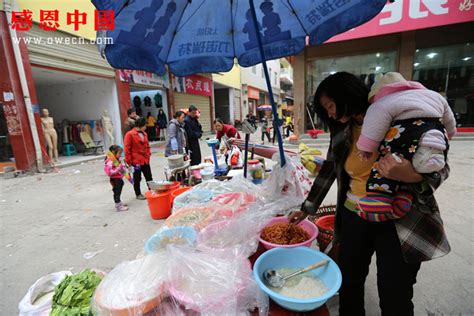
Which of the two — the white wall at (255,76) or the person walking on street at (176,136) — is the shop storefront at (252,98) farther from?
the person walking on street at (176,136)

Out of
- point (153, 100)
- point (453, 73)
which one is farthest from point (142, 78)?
point (453, 73)

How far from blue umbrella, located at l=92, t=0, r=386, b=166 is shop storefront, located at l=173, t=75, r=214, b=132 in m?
11.9

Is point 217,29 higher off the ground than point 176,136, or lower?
higher

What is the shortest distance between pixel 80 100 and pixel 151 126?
11.6 feet

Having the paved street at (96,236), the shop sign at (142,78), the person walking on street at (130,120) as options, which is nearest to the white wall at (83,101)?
the shop sign at (142,78)

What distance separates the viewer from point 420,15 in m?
7.86

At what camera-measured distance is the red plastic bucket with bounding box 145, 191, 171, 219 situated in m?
3.69

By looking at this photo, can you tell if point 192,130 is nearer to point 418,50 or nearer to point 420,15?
point 420,15

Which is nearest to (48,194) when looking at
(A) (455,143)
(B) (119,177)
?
(B) (119,177)

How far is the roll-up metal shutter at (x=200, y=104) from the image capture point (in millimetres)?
14747

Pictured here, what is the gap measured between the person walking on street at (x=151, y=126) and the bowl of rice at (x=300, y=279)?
42.1ft

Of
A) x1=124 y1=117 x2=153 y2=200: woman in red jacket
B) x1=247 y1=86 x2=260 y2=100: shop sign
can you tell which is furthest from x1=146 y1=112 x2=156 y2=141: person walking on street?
x1=247 y1=86 x2=260 y2=100: shop sign

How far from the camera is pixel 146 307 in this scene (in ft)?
3.50

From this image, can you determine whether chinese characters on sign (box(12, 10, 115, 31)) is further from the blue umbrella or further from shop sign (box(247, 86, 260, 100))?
shop sign (box(247, 86, 260, 100))
